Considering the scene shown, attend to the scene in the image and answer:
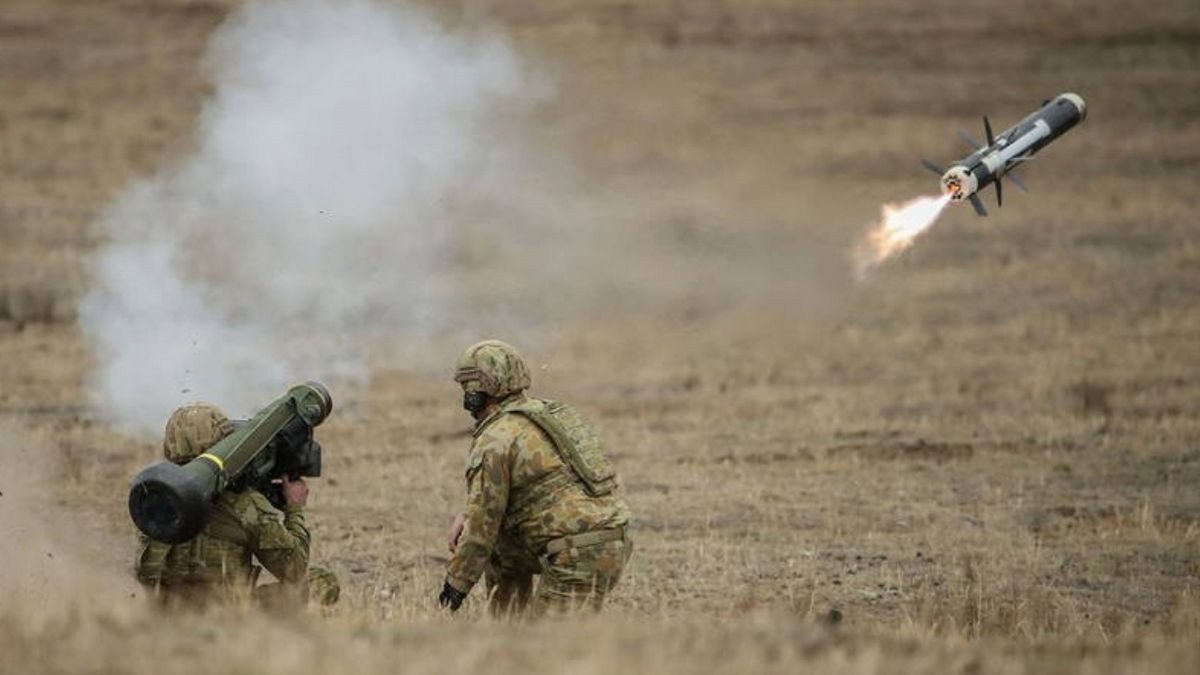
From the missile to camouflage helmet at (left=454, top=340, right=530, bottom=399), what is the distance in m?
6.40

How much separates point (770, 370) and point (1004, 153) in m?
6.77

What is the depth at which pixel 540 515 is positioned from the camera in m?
10.5

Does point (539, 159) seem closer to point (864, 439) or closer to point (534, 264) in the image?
point (534, 264)

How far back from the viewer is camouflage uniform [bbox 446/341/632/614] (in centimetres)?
1039

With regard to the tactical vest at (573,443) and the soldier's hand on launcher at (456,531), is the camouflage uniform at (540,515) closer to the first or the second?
the tactical vest at (573,443)

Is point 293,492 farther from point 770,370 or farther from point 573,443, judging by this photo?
point 770,370

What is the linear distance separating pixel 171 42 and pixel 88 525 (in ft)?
80.1

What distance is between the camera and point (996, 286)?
27281 millimetres

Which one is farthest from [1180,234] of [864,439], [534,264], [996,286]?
[864,439]

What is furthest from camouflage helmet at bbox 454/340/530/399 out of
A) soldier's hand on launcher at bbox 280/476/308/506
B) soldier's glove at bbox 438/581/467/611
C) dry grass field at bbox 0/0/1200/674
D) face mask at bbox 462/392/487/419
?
dry grass field at bbox 0/0/1200/674

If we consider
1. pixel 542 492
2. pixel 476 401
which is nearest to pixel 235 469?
pixel 476 401

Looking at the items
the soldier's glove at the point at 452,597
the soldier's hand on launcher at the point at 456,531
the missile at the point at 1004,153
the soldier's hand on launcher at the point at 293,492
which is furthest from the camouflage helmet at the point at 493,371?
the missile at the point at 1004,153

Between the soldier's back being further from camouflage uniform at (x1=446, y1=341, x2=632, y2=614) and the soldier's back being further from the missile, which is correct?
the missile

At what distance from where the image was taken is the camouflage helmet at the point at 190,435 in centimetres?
1048
